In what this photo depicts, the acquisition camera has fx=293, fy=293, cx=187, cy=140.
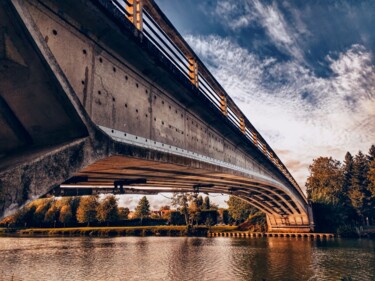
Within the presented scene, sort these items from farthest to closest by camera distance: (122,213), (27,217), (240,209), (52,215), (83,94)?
(122,213), (27,217), (52,215), (240,209), (83,94)

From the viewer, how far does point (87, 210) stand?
Result: 88.0 meters

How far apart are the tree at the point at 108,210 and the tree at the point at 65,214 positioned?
35.2 feet

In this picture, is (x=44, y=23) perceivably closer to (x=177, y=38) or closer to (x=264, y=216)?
(x=177, y=38)

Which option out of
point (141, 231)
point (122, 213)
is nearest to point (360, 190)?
point (141, 231)

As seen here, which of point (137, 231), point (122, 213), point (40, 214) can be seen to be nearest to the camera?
point (137, 231)

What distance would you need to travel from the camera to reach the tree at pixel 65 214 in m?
90.4

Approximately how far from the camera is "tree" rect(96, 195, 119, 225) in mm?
85625

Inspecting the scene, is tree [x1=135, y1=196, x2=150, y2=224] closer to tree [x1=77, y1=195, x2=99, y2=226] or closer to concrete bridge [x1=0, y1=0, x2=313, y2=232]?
tree [x1=77, y1=195, x2=99, y2=226]

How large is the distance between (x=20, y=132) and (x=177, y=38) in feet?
25.2

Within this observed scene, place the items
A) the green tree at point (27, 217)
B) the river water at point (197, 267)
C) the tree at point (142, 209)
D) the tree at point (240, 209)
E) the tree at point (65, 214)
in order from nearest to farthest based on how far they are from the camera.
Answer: the river water at point (197, 267), the tree at point (240, 209), the tree at point (65, 214), the green tree at point (27, 217), the tree at point (142, 209)

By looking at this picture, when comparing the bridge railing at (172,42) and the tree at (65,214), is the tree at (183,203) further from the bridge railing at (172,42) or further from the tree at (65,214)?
the bridge railing at (172,42)

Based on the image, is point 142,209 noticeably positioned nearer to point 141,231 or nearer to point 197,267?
point 141,231

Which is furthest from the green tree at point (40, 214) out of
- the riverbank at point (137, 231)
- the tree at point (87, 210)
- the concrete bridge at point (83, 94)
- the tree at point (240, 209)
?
the concrete bridge at point (83, 94)

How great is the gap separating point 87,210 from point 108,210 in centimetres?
748
